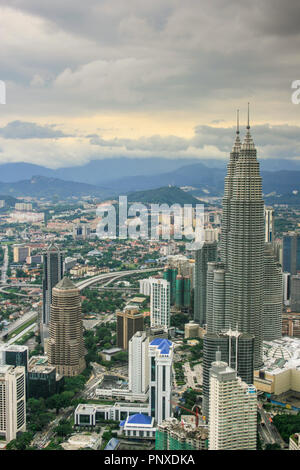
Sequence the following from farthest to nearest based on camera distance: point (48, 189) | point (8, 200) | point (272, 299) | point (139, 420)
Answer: point (48, 189) → point (8, 200) → point (272, 299) → point (139, 420)

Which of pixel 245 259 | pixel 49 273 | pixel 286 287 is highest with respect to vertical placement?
pixel 245 259

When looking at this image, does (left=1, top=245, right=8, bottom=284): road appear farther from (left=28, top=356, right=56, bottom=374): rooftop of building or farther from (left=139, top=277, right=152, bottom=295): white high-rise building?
(left=28, top=356, right=56, bottom=374): rooftop of building

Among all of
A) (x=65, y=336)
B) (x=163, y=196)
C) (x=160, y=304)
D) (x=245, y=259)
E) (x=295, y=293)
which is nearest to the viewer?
(x=245, y=259)

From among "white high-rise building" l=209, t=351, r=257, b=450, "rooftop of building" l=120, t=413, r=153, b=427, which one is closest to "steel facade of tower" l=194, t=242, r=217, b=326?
"rooftop of building" l=120, t=413, r=153, b=427

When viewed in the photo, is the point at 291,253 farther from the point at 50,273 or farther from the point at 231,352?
the point at 231,352

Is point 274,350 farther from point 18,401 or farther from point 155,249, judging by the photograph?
point 155,249

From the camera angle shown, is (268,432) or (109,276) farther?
(109,276)

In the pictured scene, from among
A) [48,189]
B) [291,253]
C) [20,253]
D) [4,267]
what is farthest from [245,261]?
[48,189]
